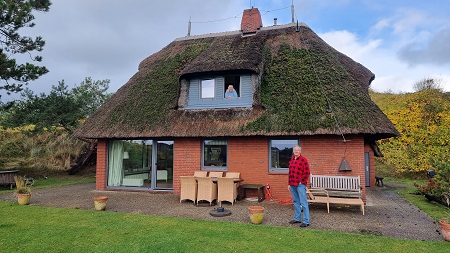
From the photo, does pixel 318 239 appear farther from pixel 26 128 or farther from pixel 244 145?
pixel 26 128

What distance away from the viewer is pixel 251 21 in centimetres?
1500

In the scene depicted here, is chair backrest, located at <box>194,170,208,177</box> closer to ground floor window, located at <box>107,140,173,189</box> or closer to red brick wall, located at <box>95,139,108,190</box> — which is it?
ground floor window, located at <box>107,140,173,189</box>

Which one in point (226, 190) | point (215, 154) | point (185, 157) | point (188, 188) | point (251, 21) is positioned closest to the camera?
point (226, 190)

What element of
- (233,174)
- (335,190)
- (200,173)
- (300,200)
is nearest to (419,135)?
(335,190)

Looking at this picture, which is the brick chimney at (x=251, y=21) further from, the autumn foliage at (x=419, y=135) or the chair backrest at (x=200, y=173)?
the autumn foliage at (x=419, y=135)

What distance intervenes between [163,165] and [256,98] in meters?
4.68

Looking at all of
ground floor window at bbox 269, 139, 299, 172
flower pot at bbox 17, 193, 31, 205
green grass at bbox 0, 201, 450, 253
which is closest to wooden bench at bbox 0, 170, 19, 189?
flower pot at bbox 17, 193, 31, 205

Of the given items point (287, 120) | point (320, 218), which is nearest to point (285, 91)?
point (287, 120)

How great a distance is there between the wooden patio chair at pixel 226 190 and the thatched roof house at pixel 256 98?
177 cm

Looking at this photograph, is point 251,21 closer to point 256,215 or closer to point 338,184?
point 338,184

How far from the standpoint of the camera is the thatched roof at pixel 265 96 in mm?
9688

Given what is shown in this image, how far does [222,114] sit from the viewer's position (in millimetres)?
10984

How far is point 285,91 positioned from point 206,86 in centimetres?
322

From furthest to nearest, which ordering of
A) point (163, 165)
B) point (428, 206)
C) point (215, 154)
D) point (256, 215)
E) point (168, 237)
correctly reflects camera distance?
1. point (163, 165)
2. point (215, 154)
3. point (428, 206)
4. point (256, 215)
5. point (168, 237)
